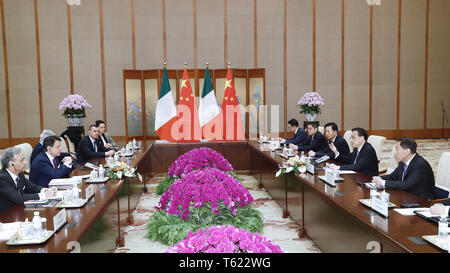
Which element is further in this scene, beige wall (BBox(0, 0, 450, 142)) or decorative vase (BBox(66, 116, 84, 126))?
beige wall (BBox(0, 0, 450, 142))

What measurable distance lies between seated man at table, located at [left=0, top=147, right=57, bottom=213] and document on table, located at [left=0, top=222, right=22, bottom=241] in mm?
542

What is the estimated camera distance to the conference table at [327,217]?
219 centimetres

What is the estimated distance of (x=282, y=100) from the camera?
1111 cm

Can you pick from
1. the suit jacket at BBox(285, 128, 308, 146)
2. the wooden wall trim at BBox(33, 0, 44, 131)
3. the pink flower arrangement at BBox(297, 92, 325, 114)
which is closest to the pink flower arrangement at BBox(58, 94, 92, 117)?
the wooden wall trim at BBox(33, 0, 44, 131)

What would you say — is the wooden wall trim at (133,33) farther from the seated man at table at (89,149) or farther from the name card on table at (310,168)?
the name card on table at (310,168)

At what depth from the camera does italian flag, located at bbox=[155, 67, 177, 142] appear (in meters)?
8.32

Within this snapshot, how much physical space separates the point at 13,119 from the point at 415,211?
10.6 metres

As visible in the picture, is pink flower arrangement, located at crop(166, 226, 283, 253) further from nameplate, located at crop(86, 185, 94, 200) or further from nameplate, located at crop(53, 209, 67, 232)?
nameplate, located at crop(86, 185, 94, 200)

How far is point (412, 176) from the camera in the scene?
330cm

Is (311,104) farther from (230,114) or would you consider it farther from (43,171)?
(43,171)

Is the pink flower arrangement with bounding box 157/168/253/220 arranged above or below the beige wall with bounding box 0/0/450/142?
below

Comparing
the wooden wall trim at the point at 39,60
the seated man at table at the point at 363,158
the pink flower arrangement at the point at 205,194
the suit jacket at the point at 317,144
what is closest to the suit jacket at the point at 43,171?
the pink flower arrangement at the point at 205,194

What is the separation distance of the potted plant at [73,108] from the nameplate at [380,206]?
652cm

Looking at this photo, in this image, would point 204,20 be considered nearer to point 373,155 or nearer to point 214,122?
point 214,122
